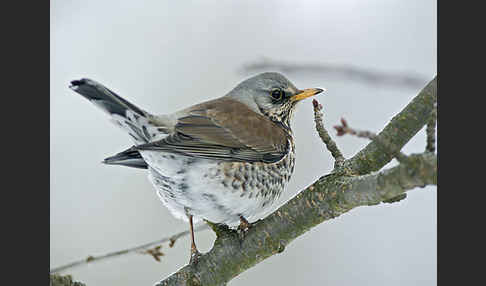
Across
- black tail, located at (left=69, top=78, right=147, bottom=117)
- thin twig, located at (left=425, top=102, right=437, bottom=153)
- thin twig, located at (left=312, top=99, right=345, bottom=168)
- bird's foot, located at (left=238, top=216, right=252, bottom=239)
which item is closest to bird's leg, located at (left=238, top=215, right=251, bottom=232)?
bird's foot, located at (left=238, top=216, right=252, bottom=239)

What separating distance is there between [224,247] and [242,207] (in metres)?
0.39

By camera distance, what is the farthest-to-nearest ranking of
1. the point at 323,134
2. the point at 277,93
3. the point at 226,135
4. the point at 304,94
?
1. the point at 277,93
2. the point at 304,94
3. the point at 226,135
4. the point at 323,134

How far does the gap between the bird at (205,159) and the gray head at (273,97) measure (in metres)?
0.37

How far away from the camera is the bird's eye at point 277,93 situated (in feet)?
11.9

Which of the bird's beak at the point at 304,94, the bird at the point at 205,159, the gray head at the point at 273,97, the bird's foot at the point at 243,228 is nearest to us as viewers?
the bird's foot at the point at 243,228

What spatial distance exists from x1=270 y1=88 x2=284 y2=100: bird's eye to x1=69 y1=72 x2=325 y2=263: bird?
1.36 feet

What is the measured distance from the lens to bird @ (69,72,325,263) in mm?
2674

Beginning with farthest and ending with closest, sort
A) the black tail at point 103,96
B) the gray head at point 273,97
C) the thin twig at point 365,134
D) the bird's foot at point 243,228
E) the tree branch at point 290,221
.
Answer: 1. the gray head at point 273,97
2. the bird's foot at point 243,228
3. the black tail at point 103,96
4. the tree branch at point 290,221
5. the thin twig at point 365,134

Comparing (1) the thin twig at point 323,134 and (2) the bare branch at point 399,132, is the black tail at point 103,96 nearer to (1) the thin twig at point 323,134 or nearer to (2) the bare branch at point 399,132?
(1) the thin twig at point 323,134

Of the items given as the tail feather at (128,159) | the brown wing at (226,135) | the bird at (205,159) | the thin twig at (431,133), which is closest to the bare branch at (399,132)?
Result: the thin twig at (431,133)

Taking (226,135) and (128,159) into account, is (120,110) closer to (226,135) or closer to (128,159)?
(128,159)

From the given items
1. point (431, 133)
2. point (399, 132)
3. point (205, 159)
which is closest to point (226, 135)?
point (205, 159)

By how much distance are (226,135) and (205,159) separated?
1.07ft

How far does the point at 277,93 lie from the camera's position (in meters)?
3.64
